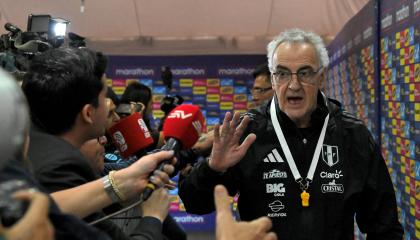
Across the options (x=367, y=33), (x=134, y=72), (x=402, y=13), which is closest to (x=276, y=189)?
(x=402, y=13)

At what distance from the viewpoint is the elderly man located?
157cm

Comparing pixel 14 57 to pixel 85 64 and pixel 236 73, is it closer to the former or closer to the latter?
pixel 85 64

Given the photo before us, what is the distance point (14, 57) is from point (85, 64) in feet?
1.74

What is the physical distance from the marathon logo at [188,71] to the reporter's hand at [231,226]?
182 inches

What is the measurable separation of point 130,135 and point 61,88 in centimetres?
56

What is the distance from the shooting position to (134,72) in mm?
5430

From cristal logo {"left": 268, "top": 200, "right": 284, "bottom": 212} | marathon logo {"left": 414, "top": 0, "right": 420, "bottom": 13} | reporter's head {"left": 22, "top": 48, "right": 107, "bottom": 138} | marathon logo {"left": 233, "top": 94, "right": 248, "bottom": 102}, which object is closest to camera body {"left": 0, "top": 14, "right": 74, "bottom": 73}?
reporter's head {"left": 22, "top": 48, "right": 107, "bottom": 138}

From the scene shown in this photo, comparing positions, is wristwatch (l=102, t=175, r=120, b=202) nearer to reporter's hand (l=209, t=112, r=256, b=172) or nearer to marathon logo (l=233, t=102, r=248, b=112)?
reporter's hand (l=209, t=112, r=256, b=172)

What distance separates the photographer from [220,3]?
4695mm

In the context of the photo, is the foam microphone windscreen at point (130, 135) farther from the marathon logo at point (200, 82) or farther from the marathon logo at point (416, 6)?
the marathon logo at point (200, 82)

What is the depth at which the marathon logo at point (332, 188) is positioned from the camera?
1579mm

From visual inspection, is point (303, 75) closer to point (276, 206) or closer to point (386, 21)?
point (276, 206)

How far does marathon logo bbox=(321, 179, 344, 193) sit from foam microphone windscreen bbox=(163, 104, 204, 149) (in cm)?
45

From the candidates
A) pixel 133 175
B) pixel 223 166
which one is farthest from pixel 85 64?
pixel 223 166
